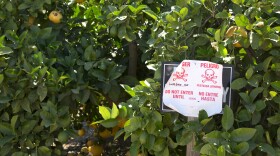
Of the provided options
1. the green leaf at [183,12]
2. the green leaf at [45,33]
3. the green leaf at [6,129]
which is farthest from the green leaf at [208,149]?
the green leaf at [45,33]

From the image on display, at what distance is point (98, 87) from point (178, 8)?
0.74 metres

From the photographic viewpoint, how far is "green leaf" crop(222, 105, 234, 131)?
2.00 meters

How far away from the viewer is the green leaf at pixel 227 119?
1997 millimetres

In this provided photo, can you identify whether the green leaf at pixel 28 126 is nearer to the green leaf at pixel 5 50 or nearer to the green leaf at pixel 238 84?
the green leaf at pixel 5 50

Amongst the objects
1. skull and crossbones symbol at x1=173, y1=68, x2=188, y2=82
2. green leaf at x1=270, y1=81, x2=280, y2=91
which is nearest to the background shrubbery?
green leaf at x1=270, y1=81, x2=280, y2=91

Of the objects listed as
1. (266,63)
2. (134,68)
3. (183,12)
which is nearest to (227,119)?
(266,63)

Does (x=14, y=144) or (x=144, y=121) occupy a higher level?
(x=144, y=121)

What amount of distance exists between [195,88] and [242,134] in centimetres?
27

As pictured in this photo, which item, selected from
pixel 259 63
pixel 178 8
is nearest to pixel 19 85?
pixel 178 8

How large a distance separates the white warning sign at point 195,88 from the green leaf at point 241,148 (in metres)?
0.20

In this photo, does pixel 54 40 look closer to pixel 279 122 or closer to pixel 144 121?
pixel 144 121

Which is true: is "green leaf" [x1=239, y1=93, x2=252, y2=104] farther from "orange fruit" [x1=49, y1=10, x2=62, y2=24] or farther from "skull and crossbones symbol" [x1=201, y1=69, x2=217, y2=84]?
"orange fruit" [x1=49, y1=10, x2=62, y2=24]

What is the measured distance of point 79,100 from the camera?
279 cm

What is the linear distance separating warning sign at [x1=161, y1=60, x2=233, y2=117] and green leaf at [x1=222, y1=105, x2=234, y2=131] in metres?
0.10
